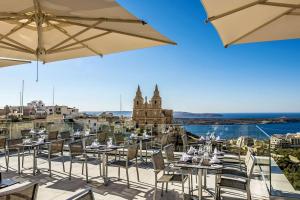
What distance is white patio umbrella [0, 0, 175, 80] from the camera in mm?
3107

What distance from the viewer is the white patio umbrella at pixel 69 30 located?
311 centimetres

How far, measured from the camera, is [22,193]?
1.89m

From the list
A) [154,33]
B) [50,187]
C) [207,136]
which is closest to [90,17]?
[154,33]

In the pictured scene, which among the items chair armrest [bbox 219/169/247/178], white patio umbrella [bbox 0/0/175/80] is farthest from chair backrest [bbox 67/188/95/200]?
chair armrest [bbox 219/169/247/178]

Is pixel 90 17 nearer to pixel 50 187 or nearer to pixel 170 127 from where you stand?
pixel 50 187

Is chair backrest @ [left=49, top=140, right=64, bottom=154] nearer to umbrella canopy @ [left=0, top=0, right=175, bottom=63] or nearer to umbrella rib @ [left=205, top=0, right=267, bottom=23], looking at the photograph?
umbrella canopy @ [left=0, top=0, right=175, bottom=63]

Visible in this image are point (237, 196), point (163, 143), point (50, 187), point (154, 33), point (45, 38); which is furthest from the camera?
point (163, 143)

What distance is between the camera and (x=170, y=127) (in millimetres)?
10070

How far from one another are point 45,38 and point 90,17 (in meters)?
1.49

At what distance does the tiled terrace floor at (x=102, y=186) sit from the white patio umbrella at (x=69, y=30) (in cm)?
244

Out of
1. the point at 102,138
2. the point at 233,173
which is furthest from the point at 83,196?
the point at 102,138

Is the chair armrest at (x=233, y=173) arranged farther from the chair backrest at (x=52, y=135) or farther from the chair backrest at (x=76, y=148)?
the chair backrest at (x=52, y=135)

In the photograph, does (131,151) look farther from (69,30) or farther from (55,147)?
(69,30)

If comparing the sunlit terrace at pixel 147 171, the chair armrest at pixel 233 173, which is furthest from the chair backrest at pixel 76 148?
the chair armrest at pixel 233 173
